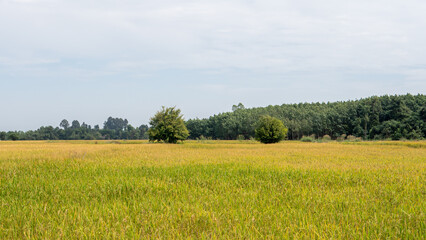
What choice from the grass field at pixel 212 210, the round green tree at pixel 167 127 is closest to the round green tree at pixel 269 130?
the round green tree at pixel 167 127

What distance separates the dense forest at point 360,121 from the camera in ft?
258

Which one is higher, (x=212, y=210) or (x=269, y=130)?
(x=269, y=130)

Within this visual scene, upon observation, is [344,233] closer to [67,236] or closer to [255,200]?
[255,200]

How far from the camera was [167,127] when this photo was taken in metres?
42.2

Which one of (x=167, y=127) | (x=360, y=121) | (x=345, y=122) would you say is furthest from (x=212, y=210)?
(x=345, y=122)

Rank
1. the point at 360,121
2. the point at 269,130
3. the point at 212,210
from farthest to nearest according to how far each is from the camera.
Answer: the point at 360,121 < the point at 269,130 < the point at 212,210

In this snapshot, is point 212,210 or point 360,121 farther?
point 360,121

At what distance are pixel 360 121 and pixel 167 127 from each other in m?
70.1

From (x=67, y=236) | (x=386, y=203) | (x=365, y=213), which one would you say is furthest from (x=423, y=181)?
(x=67, y=236)

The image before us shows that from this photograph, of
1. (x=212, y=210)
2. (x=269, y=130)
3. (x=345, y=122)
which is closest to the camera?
(x=212, y=210)

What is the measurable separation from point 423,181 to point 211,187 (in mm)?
6073

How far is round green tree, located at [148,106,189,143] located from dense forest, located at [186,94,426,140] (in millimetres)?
28865

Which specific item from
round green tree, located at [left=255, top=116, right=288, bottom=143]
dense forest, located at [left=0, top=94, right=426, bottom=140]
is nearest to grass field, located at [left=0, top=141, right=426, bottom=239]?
round green tree, located at [left=255, top=116, right=288, bottom=143]

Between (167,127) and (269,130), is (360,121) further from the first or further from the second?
(167,127)
